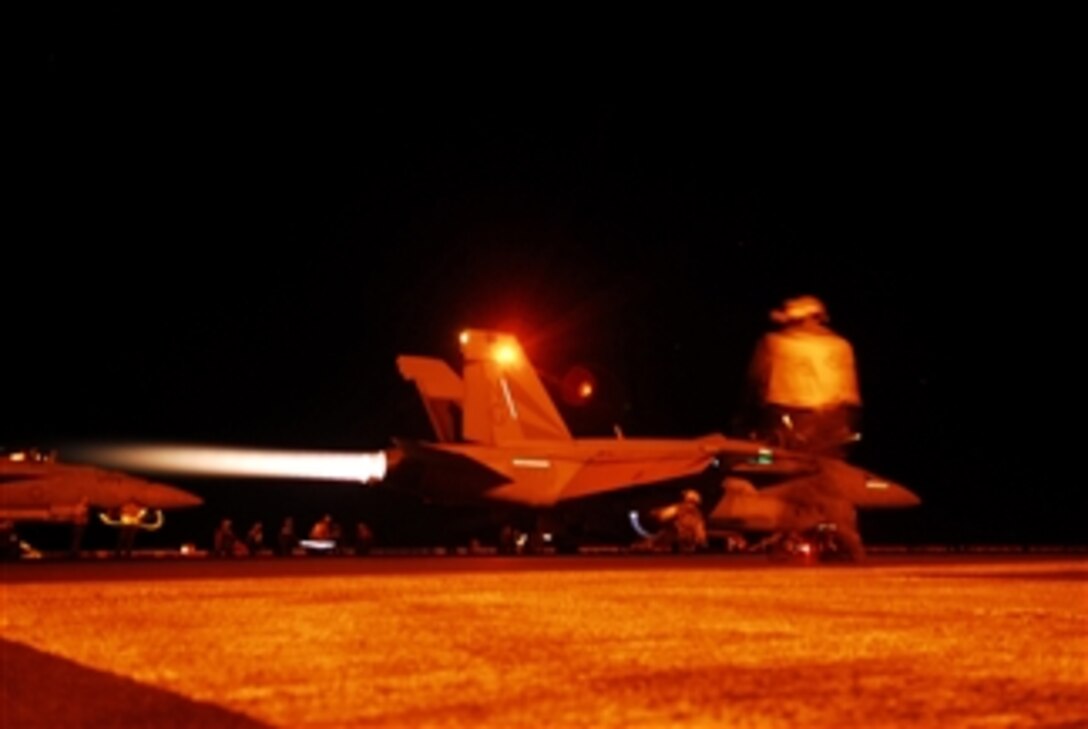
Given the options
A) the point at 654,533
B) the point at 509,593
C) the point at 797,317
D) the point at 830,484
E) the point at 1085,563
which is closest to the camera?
the point at 509,593

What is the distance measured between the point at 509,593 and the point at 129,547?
67.8 ft

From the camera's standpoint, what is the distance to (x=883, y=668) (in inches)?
257

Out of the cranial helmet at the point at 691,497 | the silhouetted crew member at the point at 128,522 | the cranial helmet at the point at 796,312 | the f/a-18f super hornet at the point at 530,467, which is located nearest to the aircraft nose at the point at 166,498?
the silhouetted crew member at the point at 128,522

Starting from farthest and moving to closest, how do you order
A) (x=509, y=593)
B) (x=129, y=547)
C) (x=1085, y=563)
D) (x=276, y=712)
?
1. (x=129, y=547)
2. (x=1085, y=563)
3. (x=509, y=593)
4. (x=276, y=712)

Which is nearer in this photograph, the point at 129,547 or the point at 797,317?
the point at 797,317

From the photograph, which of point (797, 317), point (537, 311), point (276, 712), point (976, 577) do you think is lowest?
point (276, 712)

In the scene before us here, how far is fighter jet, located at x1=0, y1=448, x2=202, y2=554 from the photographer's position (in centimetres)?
3017

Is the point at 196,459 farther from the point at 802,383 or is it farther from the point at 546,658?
the point at 546,658

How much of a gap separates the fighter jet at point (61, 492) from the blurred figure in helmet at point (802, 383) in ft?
64.5

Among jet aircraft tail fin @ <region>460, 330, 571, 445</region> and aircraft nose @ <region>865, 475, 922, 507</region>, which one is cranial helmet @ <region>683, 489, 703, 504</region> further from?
aircraft nose @ <region>865, 475, 922, 507</region>

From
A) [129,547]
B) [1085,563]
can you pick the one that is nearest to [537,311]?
[129,547]

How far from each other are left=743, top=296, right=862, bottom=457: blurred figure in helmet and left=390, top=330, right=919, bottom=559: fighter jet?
14.0 meters

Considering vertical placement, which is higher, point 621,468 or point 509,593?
point 621,468

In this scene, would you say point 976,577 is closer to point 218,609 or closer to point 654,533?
point 218,609
